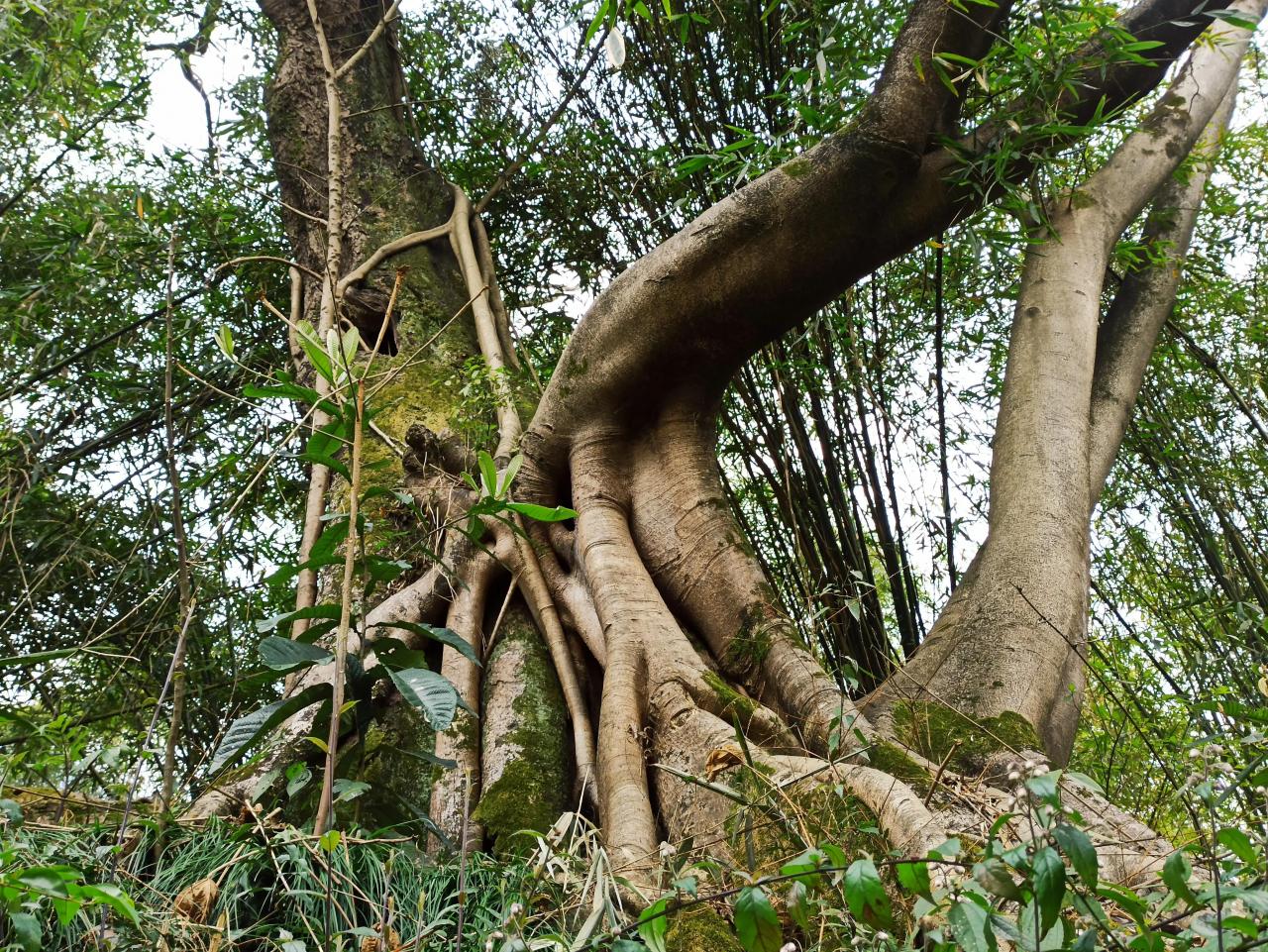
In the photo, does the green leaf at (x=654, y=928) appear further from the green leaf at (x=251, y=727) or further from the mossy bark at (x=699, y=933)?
the green leaf at (x=251, y=727)

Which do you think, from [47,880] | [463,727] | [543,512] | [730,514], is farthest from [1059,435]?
[47,880]

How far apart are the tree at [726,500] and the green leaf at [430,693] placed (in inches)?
5.5

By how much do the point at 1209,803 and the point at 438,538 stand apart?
2.42 metres

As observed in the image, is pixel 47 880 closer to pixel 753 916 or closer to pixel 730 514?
pixel 753 916

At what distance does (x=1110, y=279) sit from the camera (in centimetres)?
436

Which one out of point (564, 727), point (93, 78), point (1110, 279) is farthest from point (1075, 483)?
point (93, 78)

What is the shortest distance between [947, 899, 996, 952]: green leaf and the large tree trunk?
35.2 inches

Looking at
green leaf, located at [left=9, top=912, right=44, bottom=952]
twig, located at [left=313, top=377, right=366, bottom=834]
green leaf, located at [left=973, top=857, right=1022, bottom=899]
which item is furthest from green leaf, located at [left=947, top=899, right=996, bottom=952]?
green leaf, located at [left=9, top=912, right=44, bottom=952]

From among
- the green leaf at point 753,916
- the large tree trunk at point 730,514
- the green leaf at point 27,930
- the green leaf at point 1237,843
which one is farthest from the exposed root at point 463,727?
the green leaf at point 1237,843

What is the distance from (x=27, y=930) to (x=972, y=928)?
115 cm

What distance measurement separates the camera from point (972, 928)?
3.24 feet

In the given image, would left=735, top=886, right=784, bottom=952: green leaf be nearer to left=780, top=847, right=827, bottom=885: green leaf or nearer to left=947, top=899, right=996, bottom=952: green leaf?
left=780, top=847, right=827, bottom=885: green leaf

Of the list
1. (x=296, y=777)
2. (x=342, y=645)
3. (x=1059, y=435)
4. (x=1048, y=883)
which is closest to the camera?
(x=1048, y=883)

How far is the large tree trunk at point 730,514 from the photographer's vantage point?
231 centimetres
